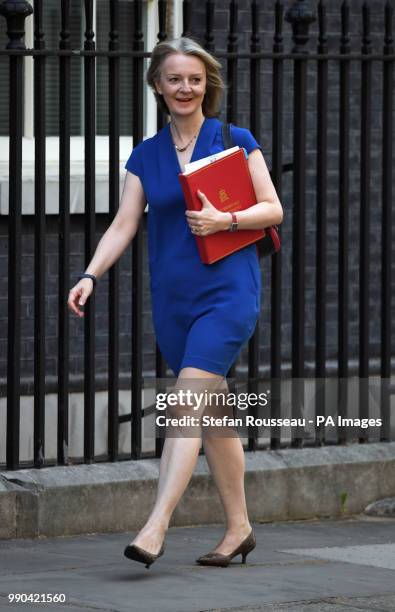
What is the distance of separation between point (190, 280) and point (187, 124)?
55 centimetres

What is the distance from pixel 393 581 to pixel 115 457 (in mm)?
1636

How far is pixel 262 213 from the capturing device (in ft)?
19.0

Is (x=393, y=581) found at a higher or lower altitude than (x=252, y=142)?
lower

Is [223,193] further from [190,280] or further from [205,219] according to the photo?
[190,280]

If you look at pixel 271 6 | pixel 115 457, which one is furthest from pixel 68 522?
pixel 271 6

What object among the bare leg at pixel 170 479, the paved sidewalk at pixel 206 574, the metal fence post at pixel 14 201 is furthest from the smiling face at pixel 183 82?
the paved sidewalk at pixel 206 574

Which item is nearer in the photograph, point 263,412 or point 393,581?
point 393,581

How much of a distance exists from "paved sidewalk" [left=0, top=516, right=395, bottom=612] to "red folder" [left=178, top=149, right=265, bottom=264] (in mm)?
1094

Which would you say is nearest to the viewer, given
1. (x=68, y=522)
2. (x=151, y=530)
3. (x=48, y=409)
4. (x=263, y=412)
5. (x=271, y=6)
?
(x=151, y=530)

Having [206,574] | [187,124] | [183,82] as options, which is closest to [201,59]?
[183,82]

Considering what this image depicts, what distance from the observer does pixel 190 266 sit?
5.77 metres

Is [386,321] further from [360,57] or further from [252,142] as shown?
[252,142]

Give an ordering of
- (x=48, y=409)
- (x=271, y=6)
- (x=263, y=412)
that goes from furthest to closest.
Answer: (x=271, y=6)
(x=48, y=409)
(x=263, y=412)

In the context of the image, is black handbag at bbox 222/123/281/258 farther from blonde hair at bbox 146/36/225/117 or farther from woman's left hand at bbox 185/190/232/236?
woman's left hand at bbox 185/190/232/236
